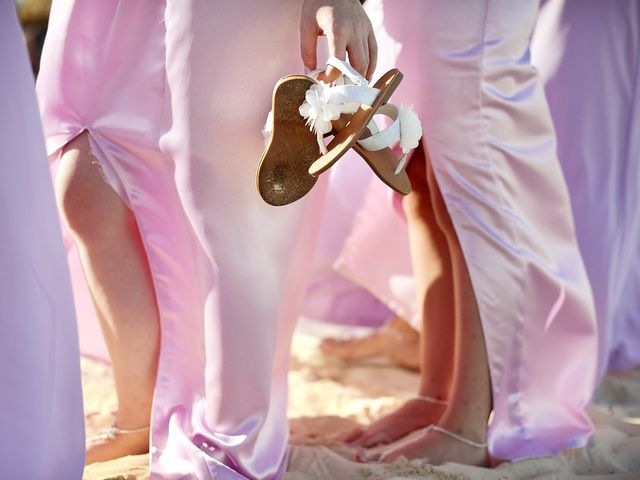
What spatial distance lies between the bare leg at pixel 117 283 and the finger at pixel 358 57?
55 cm

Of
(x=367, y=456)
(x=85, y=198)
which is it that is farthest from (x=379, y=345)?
(x=85, y=198)

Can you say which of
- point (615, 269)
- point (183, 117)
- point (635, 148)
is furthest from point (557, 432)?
point (183, 117)

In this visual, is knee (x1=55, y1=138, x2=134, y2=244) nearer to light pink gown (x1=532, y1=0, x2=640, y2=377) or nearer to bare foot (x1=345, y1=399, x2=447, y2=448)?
bare foot (x1=345, y1=399, x2=447, y2=448)

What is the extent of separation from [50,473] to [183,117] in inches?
26.5

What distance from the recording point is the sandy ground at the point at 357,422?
6.48 ft

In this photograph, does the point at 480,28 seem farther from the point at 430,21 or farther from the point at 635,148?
the point at 635,148

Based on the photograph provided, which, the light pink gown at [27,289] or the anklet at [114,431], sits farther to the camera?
the anklet at [114,431]

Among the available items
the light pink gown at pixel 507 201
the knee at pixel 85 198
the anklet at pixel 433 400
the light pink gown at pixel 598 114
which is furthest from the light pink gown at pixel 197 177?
the light pink gown at pixel 598 114

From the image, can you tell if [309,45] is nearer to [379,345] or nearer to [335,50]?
[335,50]

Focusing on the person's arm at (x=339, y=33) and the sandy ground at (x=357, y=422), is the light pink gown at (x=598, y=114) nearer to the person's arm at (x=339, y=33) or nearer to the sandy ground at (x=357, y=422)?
the sandy ground at (x=357, y=422)

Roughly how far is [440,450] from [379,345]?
96 cm

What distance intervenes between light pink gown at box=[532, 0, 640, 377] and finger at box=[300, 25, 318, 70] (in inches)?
38.8

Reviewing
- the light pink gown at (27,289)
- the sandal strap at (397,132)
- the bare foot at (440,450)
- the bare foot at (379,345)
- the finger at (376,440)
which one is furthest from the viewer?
the bare foot at (379,345)

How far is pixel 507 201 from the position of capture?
206cm
